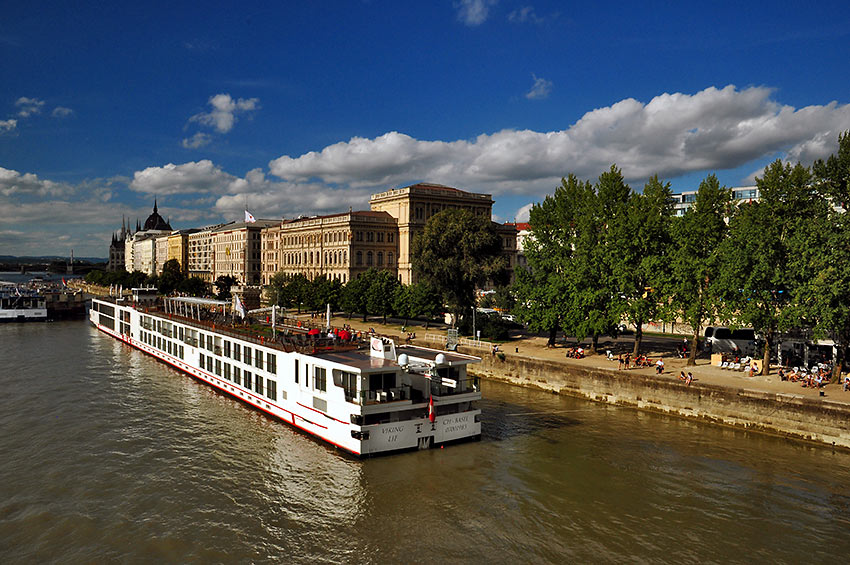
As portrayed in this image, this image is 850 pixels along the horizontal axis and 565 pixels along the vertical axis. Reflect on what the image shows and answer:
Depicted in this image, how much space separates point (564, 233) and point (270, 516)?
122ft

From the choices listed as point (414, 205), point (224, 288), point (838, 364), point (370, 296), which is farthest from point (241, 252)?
point (838, 364)

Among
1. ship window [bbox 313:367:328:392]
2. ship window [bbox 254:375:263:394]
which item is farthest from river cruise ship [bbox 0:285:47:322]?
ship window [bbox 313:367:328:392]

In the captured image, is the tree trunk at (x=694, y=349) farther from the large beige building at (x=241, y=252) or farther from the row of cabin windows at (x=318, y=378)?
the large beige building at (x=241, y=252)

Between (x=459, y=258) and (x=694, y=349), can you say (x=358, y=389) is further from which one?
(x=459, y=258)

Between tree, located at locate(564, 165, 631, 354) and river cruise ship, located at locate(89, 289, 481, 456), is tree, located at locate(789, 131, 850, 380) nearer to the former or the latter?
tree, located at locate(564, 165, 631, 354)

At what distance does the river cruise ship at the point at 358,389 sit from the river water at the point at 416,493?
1.10m

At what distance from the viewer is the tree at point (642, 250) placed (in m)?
42.8

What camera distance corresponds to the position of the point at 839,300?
32750 millimetres

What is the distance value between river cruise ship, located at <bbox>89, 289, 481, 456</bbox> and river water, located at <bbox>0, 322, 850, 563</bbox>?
110 centimetres

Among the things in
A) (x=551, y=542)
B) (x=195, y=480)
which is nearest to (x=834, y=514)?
(x=551, y=542)

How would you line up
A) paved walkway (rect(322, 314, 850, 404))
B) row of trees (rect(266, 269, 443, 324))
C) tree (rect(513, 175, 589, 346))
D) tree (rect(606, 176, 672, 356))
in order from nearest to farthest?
paved walkway (rect(322, 314, 850, 404))
tree (rect(606, 176, 672, 356))
tree (rect(513, 175, 589, 346))
row of trees (rect(266, 269, 443, 324))

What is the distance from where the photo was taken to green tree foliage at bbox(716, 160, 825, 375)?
35406 mm

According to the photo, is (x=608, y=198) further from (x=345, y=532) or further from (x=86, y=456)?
(x=86, y=456)

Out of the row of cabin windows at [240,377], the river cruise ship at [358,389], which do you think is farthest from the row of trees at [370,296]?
the river cruise ship at [358,389]
